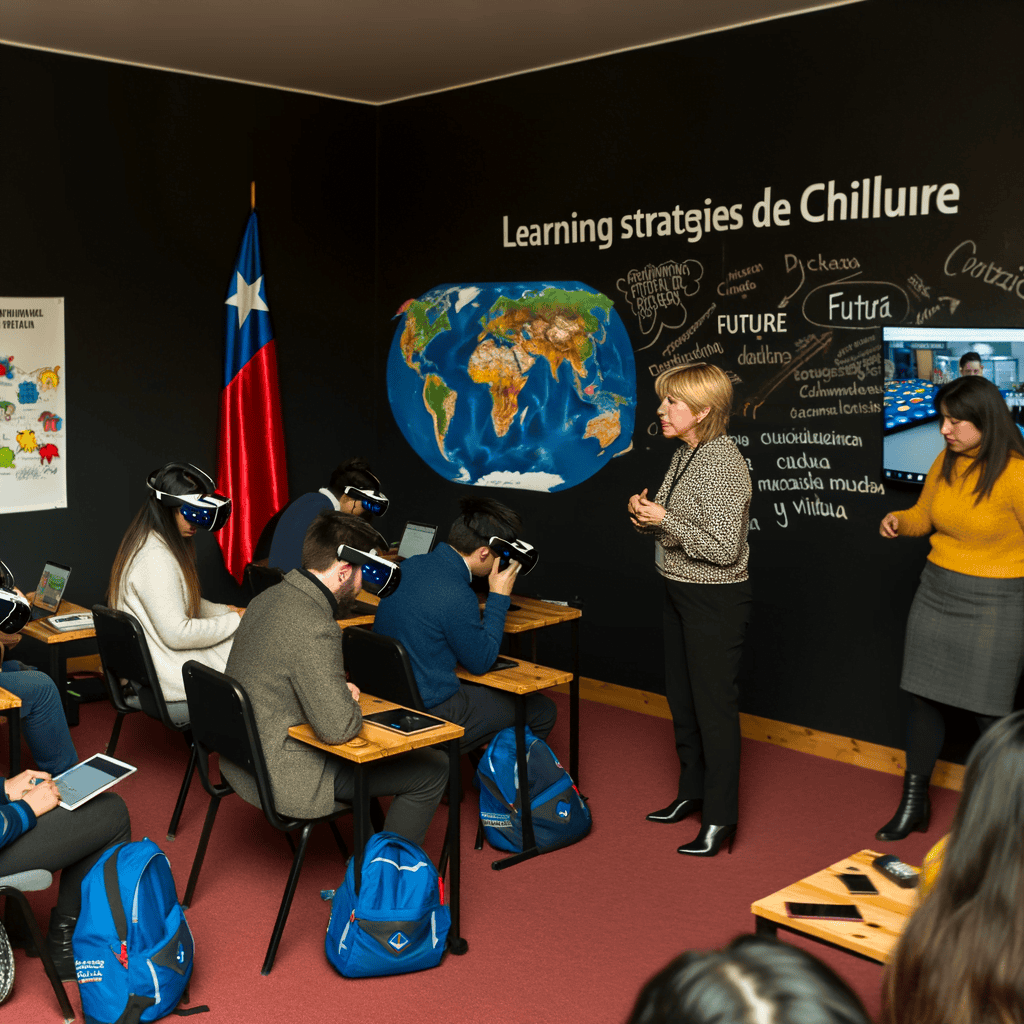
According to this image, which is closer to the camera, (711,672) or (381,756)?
(381,756)

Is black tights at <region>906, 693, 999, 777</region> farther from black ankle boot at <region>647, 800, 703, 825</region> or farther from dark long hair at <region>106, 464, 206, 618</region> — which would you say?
dark long hair at <region>106, 464, 206, 618</region>

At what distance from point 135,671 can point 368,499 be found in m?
1.44

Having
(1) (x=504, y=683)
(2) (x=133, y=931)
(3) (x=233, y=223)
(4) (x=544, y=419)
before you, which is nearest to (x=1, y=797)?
(2) (x=133, y=931)

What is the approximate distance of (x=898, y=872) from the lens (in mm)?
2314

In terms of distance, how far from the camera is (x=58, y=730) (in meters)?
4.07

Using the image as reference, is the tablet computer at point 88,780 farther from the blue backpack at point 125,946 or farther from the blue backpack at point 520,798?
the blue backpack at point 520,798

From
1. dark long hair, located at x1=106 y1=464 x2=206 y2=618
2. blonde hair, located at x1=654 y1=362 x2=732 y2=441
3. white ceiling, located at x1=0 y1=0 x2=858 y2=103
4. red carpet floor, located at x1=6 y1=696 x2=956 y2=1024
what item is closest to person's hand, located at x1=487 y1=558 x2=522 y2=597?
blonde hair, located at x1=654 y1=362 x2=732 y2=441

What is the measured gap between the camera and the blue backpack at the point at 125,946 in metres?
2.76

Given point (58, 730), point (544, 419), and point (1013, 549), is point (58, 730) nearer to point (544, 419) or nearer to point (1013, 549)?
point (544, 419)

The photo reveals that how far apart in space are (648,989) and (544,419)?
17.2ft

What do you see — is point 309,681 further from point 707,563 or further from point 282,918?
point 707,563

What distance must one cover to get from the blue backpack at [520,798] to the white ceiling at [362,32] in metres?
3.04

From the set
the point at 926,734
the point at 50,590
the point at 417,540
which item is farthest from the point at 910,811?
the point at 50,590

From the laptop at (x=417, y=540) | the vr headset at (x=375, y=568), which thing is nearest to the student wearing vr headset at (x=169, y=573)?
the vr headset at (x=375, y=568)
